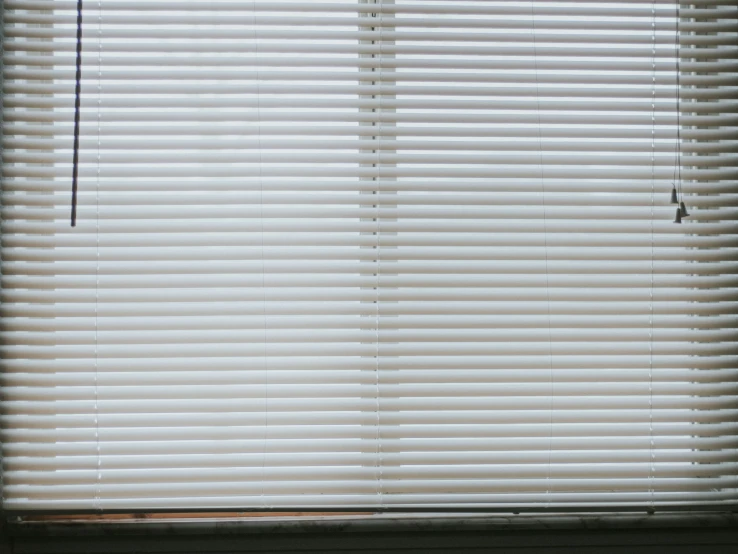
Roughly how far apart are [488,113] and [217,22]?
0.61 metres

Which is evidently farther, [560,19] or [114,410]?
[560,19]

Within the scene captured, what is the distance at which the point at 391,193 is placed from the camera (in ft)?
4.67

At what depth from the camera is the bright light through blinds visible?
134 centimetres

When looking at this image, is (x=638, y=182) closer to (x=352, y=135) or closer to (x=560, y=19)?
(x=560, y=19)

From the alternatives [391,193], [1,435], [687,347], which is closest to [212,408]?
[1,435]

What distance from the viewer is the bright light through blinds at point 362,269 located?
1.34 metres

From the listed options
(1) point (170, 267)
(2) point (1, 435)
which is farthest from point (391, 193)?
(2) point (1, 435)

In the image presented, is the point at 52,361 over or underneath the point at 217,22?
underneath

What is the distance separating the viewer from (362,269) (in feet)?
4.44

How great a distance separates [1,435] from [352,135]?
37.5 inches

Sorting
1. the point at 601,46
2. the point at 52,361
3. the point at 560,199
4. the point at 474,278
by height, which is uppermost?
the point at 601,46

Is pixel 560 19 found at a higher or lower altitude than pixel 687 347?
higher

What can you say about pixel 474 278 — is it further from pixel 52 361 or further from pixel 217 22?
pixel 52 361

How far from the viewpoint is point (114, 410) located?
1.34 m
